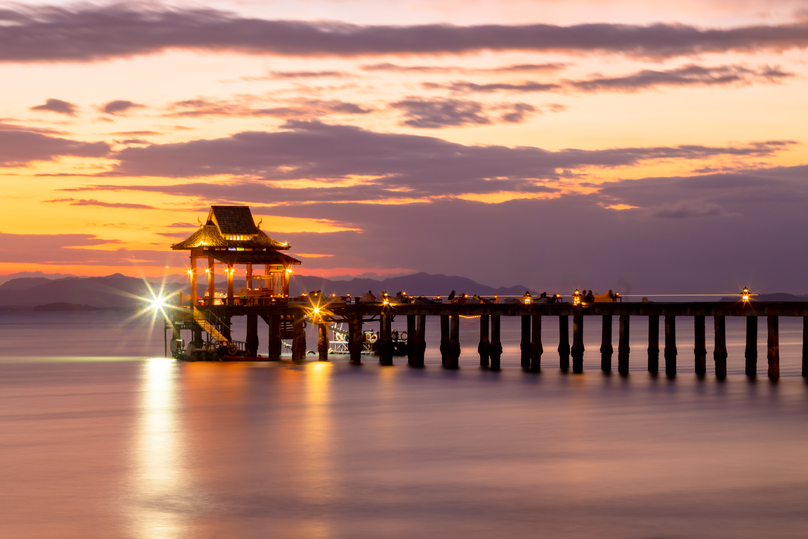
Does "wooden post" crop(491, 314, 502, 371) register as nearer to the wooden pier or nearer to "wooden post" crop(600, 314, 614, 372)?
the wooden pier

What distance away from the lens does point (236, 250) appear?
233 ft

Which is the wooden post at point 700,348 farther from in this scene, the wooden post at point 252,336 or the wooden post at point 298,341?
the wooden post at point 252,336

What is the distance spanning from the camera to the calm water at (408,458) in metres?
22.6

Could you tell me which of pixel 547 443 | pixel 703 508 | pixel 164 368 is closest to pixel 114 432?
pixel 547 443

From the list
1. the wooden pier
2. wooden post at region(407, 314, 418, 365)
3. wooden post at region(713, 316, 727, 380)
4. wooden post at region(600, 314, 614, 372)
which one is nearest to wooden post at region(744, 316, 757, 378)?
the wooden pier

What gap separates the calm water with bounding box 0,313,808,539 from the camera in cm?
2262

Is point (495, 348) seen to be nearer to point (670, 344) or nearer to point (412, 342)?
point (412, 342)

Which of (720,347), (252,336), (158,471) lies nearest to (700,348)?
(720,347)

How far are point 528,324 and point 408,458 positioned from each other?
89.2 feet

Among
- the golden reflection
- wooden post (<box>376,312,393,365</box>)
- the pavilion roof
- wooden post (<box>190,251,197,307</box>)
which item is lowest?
the golden reflection

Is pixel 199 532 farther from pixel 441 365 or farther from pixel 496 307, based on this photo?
pixel 441 365

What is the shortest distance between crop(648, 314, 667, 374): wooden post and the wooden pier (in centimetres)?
6

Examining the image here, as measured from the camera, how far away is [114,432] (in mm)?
37281

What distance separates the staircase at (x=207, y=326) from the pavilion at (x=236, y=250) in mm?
1367
